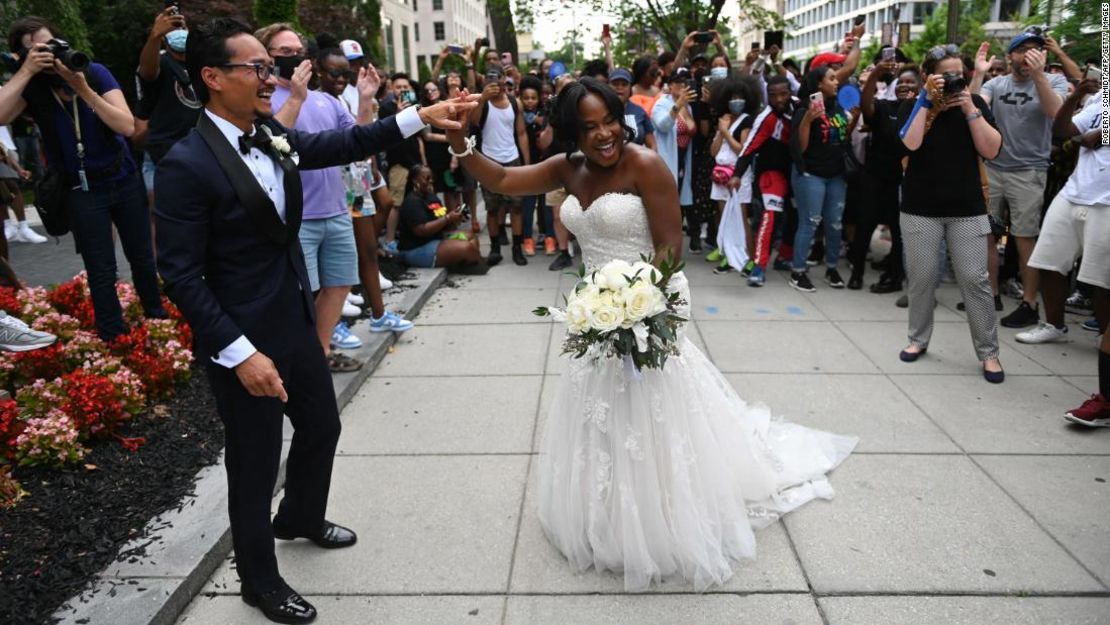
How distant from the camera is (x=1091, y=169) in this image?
17.3 feet

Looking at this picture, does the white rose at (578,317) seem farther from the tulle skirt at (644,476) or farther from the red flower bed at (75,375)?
the red flower bed at (75,375)

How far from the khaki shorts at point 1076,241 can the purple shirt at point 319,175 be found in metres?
5.03

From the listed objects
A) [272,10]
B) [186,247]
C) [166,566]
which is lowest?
[166,566]

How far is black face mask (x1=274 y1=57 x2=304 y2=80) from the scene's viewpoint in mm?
4316

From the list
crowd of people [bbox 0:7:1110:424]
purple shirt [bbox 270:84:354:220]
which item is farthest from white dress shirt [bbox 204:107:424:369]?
purple shirt [bbox 270:84:354:220]

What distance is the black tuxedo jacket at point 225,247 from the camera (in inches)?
95.0

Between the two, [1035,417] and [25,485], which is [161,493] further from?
[1035,417]

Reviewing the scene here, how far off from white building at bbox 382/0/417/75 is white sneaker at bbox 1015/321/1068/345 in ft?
197

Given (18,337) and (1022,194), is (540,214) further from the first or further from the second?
(18,337)

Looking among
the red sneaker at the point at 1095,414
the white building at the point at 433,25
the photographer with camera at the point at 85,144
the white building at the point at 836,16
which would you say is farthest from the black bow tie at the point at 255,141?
the white building at the point at 433,25

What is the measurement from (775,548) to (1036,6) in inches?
330

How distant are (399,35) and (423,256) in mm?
66523

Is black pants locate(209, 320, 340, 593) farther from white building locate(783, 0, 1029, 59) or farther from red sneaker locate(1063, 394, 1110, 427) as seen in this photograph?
white building locate(783, 0, 1029, 59)

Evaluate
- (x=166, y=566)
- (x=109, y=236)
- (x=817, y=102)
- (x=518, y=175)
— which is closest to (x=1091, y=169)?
(x=817, y=102)
